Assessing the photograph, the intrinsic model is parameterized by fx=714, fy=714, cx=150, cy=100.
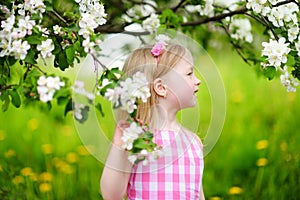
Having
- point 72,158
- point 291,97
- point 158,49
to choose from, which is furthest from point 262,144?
point 158,49

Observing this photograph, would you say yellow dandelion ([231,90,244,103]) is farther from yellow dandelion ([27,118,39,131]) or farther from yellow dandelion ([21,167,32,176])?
yellow dandelion ([21,167,32,176])

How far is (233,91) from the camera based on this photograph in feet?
15.5

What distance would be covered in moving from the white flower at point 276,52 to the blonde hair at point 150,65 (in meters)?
0.26

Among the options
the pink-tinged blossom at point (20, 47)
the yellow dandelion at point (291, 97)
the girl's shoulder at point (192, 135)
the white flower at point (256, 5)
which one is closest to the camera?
the pink-tinged blossom at point (20, 47)

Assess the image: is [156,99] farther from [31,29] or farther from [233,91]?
[233,91]

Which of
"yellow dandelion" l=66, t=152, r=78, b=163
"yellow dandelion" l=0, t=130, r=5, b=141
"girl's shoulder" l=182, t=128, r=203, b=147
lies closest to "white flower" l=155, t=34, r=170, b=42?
"girl's shoulder" l=182, t=128, r=203, b=147

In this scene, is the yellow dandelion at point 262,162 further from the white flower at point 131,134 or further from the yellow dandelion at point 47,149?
the white flower at point 131,134

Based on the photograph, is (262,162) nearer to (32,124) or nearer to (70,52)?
(32,124)

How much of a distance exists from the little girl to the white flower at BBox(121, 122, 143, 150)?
187 millimetres

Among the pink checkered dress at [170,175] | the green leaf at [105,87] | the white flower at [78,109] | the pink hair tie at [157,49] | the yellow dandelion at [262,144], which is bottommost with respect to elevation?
the yellow dandelion at [262,144]

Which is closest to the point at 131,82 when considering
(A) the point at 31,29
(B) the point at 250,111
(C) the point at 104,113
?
(C) the point at 104,113

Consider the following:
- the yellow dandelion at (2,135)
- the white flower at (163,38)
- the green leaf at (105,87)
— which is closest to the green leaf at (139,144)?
the green leaf at (105,87)

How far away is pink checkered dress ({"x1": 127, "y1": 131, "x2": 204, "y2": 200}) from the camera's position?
204 cm

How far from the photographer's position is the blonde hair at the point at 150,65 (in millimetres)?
2020
